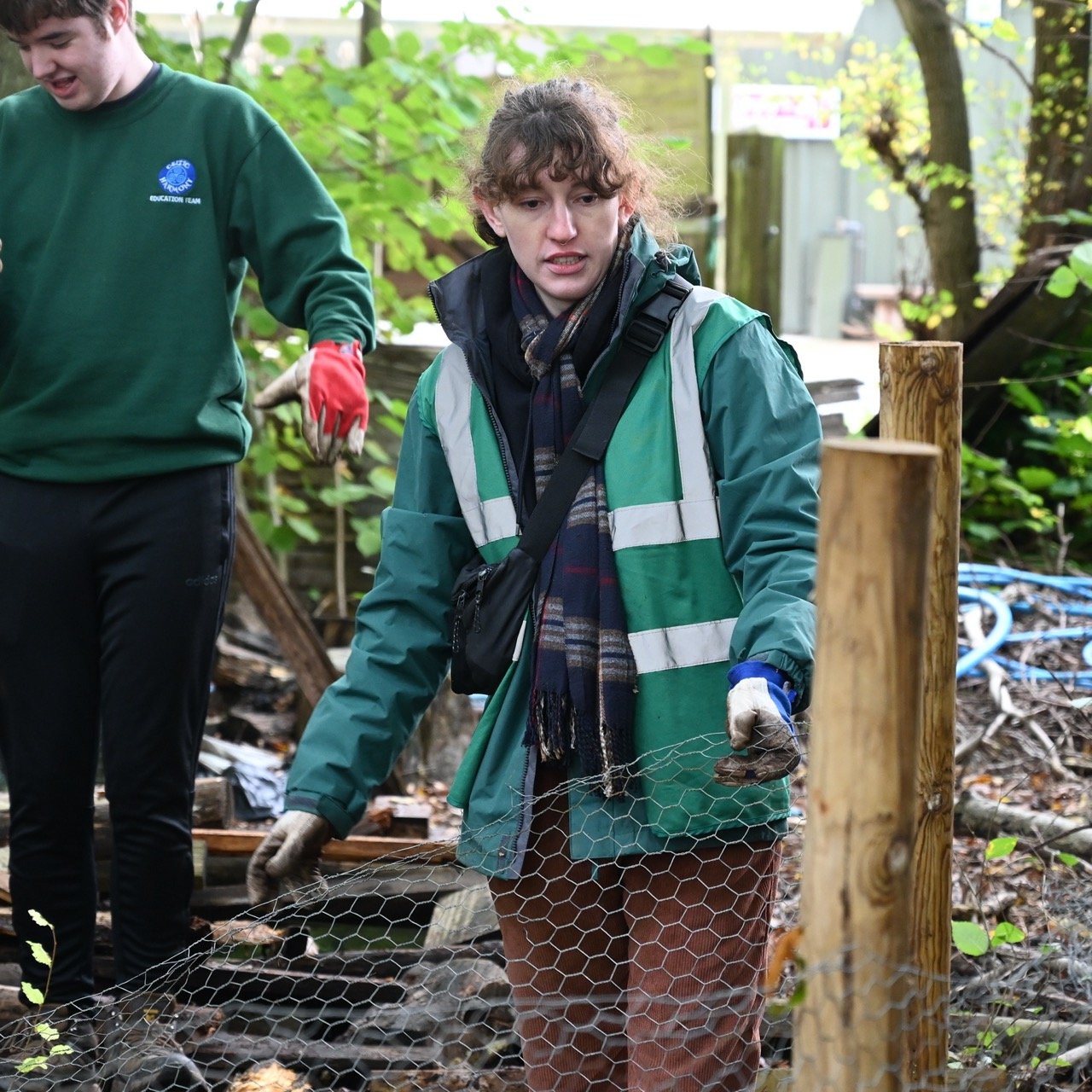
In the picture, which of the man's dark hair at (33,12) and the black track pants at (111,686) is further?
the black track pants at (111,686)

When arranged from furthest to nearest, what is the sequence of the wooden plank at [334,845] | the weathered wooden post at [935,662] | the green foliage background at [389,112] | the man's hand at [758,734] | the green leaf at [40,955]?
the green foliage background at [389,112] < the wooden plank at [334,845] < the green leaf at [40,955] < the weathered wooden post at [935,662] < the man's hand at [758,734]

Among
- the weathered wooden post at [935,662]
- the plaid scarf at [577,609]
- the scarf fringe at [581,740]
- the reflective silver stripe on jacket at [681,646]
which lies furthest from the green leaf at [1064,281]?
the scarf fringe at [581,740]

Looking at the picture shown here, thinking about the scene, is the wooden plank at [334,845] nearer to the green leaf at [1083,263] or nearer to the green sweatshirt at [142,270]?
the green sweatshirt at [142,270]

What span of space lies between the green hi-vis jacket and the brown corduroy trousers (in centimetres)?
7

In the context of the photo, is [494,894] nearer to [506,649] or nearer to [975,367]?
[506,649]

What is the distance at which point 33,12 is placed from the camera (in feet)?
8.52

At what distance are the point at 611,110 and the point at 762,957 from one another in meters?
1.38

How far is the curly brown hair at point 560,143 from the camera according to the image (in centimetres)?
213

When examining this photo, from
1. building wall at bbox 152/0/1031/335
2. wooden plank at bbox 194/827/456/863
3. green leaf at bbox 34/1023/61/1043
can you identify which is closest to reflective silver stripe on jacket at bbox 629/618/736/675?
green leaf at bbox 34/1023/61/1043

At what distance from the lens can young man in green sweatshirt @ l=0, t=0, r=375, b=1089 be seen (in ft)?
9.08

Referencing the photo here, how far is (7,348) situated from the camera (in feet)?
9.32

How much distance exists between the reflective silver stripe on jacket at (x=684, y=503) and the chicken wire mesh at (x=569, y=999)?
0.36 metres

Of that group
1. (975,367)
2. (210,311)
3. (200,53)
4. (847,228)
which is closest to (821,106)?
(975,367)

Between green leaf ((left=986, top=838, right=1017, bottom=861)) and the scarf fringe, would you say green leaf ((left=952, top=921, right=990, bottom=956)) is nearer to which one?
green leaf ((left=986, top=838, right=1017, bottom=861))
